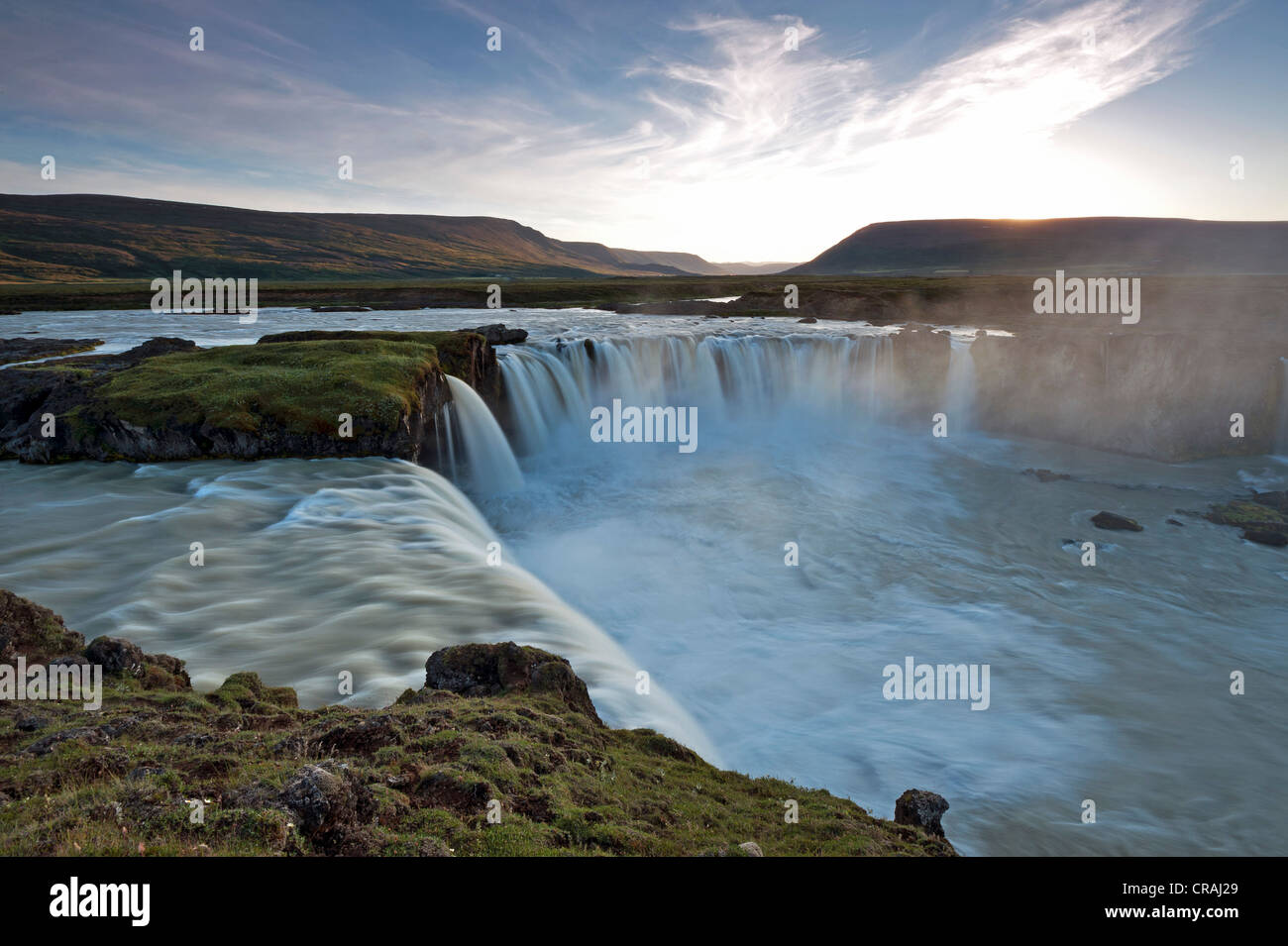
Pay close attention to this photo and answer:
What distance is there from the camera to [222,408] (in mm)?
22094

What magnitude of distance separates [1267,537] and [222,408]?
37.0m

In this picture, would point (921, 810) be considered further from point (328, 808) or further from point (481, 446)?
point (481, 446)

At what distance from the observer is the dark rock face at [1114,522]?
25.3 meters

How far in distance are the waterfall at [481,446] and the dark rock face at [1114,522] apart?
23554 mm

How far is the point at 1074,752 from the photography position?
520 inches

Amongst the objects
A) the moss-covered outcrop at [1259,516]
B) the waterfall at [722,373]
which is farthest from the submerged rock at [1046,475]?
the waterfall at [722,373]

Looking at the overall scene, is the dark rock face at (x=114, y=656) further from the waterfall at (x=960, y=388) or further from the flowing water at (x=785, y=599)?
the waterfall at (x=960, y=388)

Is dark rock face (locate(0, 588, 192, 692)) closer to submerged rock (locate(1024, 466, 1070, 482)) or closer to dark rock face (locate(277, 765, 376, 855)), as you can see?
dark rock face (locate(277, 765, 376, 855))
